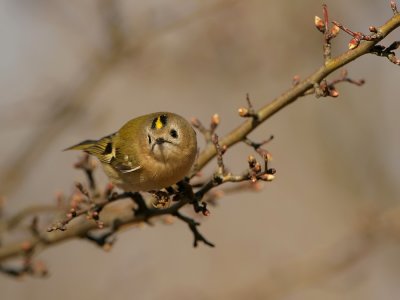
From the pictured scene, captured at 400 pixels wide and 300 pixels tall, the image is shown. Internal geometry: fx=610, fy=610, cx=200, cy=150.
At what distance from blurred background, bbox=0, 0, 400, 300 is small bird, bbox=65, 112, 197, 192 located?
80 cm

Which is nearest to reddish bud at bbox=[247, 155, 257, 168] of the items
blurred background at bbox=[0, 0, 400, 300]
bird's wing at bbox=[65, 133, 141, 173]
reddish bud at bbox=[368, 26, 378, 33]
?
reddish bud at bbox=[368, 26, 378, 33]

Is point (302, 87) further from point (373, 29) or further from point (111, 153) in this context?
point (111, 153)

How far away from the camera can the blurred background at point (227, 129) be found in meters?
4.83

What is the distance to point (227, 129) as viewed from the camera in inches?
356

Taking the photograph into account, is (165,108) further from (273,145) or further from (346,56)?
(346,56)

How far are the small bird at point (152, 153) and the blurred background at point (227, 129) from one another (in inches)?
31.4

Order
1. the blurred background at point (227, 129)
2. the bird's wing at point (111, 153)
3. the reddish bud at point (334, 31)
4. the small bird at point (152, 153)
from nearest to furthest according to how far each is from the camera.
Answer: the reddish bud at point (334, 31), the small bird at point (152, 153), the bird's wing at point (111, 153), the blurred background at point (227, 129)

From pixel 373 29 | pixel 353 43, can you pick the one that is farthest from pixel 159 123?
pixel 373 29

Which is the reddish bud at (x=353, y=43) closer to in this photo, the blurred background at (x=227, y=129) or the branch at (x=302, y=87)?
the branch at (x=302, y=87)

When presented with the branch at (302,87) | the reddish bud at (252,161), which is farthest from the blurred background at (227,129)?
the reddish bud at (252,161)

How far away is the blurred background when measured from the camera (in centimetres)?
483

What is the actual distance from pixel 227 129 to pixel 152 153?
5.40 metres

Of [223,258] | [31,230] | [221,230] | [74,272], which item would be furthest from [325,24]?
[221,230]

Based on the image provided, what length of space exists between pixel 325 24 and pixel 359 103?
3612 mm
